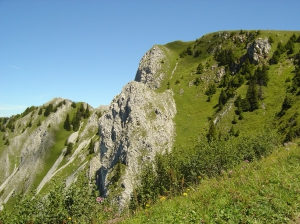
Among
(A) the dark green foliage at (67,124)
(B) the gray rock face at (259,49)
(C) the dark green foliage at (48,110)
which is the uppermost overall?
(C) the dark green foliage at (48,110)

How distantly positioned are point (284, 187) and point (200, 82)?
86.9m

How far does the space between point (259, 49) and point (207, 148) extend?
224 ft

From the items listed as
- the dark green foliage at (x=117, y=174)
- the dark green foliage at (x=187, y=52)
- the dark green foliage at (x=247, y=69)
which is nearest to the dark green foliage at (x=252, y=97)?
the dark green foliage at (x=247, y=69)

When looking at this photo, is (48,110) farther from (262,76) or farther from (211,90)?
(262,76)

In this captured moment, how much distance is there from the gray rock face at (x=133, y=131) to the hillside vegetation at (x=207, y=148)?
13.6 feet

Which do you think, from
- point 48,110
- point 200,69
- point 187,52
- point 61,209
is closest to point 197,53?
point 187,52

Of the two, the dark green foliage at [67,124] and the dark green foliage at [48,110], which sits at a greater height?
the dark green foliage at [48,110]

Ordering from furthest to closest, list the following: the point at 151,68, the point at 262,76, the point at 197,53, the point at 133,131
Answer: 1. the point at 151,68
2. the point at 197,53
3. the point at 262,76
4. the point at 133,131

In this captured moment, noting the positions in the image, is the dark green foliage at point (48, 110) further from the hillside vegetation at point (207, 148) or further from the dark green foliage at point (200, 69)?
the dark green foliage at point (200, 69)

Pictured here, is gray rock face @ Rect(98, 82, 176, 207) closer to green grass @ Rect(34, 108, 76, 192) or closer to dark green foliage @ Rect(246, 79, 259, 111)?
dark green foliage @ Rect(246, 79, 259, 111)

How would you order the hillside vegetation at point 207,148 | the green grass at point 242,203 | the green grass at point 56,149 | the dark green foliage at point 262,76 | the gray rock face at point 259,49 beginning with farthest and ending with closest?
the green grass at point 56,149, the gray rock face at point 259,49, the dark green foliage at point 262,76, the hillside vegetation at point 207,148, the green grass at point 242,203

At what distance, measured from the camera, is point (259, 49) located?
3275 inches

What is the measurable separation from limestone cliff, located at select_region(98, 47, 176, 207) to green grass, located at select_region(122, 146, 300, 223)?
170 ft

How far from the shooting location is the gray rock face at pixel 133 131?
216 ft
